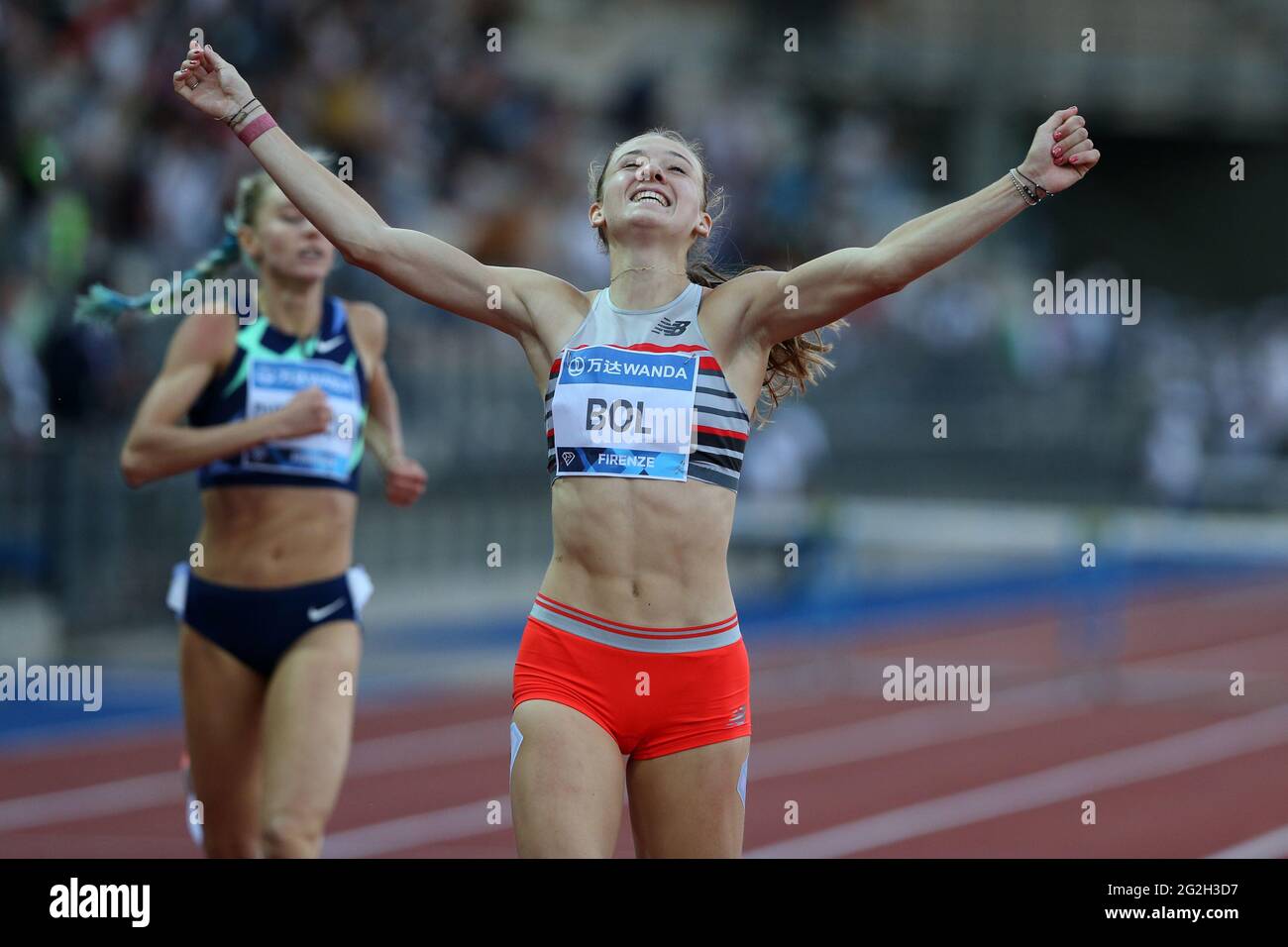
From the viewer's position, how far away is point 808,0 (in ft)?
79.2

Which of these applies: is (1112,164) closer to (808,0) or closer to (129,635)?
(808,0)

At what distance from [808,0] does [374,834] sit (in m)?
17.9

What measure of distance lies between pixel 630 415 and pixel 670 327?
10.5 inches

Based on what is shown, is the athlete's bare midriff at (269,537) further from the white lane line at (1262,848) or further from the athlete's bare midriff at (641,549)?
the white lane line at (1262,848)

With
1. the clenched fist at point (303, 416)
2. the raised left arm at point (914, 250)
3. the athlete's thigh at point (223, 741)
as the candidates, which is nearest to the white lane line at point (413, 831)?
the athlete's thigh at point (223, 741)

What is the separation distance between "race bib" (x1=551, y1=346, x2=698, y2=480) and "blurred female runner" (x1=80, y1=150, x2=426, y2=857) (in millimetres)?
1525

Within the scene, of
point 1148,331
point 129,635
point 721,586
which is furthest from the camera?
point 1148,331

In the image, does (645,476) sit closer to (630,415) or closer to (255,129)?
(630,415)

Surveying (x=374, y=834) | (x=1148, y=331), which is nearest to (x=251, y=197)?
(x=374, y=834)

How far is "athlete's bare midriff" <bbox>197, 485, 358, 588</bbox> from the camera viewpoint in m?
5.77

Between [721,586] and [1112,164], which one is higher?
[1112,164]

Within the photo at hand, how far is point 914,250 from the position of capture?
4160mm

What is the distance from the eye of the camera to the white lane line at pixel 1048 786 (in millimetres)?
8742

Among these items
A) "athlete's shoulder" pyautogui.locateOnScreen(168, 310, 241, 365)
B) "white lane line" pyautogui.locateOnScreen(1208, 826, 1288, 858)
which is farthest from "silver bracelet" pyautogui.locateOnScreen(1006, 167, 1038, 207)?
"white lane line" pyautogui.locateOnScreen(1208, 826, 1288, 858)
